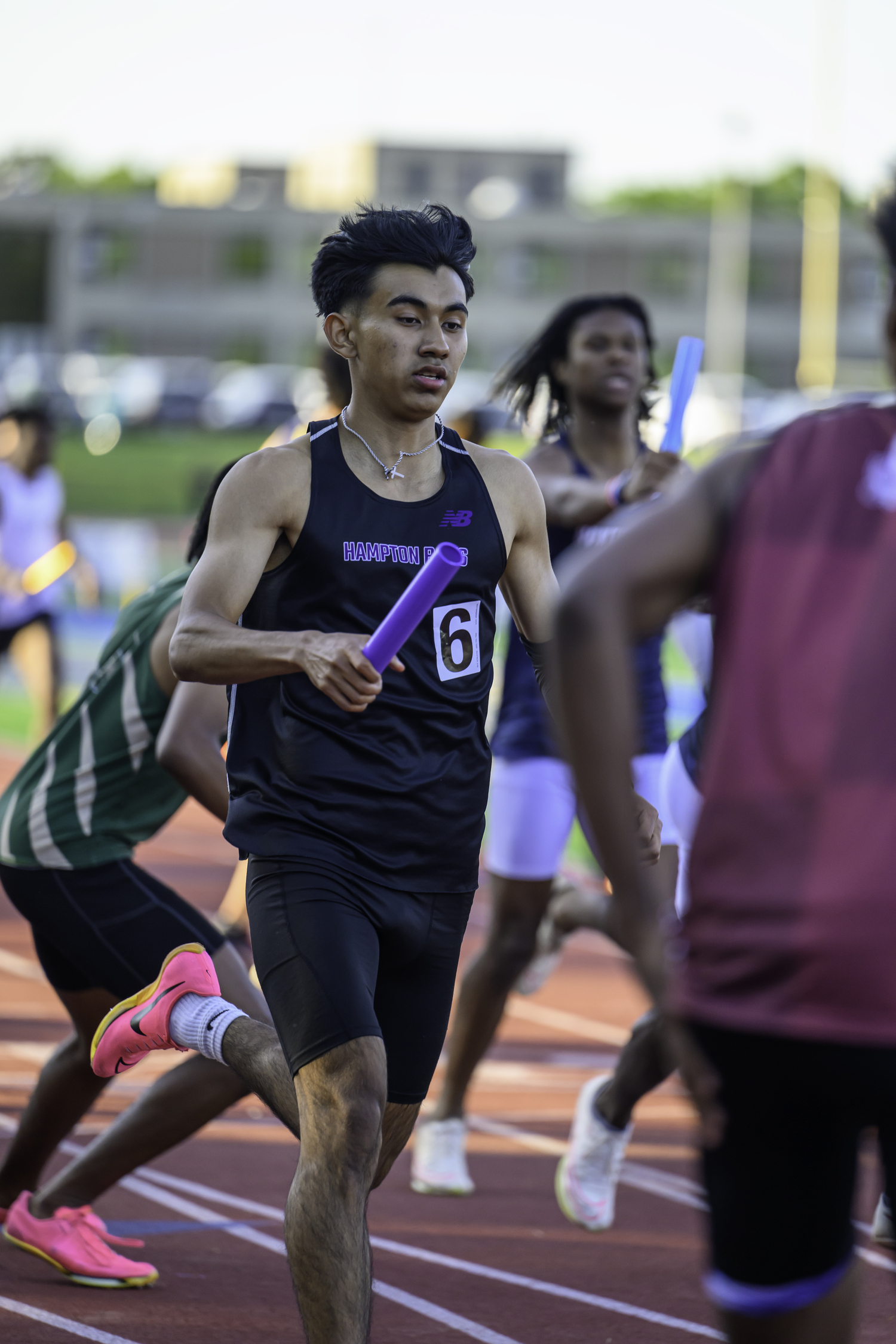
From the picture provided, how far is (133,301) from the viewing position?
77.1 meters

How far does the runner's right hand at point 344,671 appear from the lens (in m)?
3.05

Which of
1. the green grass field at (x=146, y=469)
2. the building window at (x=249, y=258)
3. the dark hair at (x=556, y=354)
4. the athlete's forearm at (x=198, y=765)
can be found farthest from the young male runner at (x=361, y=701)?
the building window at (x=249, y=258)

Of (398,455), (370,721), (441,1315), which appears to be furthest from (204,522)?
(441,1315)

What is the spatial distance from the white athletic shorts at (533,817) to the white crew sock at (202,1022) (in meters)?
1.65

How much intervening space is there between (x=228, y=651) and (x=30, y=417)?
8151 mm

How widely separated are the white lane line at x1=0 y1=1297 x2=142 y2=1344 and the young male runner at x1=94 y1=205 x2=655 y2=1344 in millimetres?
709

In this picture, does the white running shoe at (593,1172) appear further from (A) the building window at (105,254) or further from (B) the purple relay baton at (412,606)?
(A) the building window at (105,254)

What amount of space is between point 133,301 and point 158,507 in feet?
144

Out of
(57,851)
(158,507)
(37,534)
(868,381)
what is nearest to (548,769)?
(57,851)

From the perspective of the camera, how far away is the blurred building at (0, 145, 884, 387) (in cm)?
7388

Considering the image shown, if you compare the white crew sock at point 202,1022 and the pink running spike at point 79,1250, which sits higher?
the white crew sock at point 202,1022

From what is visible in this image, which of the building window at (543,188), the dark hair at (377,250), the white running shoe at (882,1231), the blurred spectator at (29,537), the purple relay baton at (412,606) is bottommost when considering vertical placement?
the white running shoe at (882,1231)

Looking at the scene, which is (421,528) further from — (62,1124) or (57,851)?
(62,1124)

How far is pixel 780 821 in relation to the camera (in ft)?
6.25
